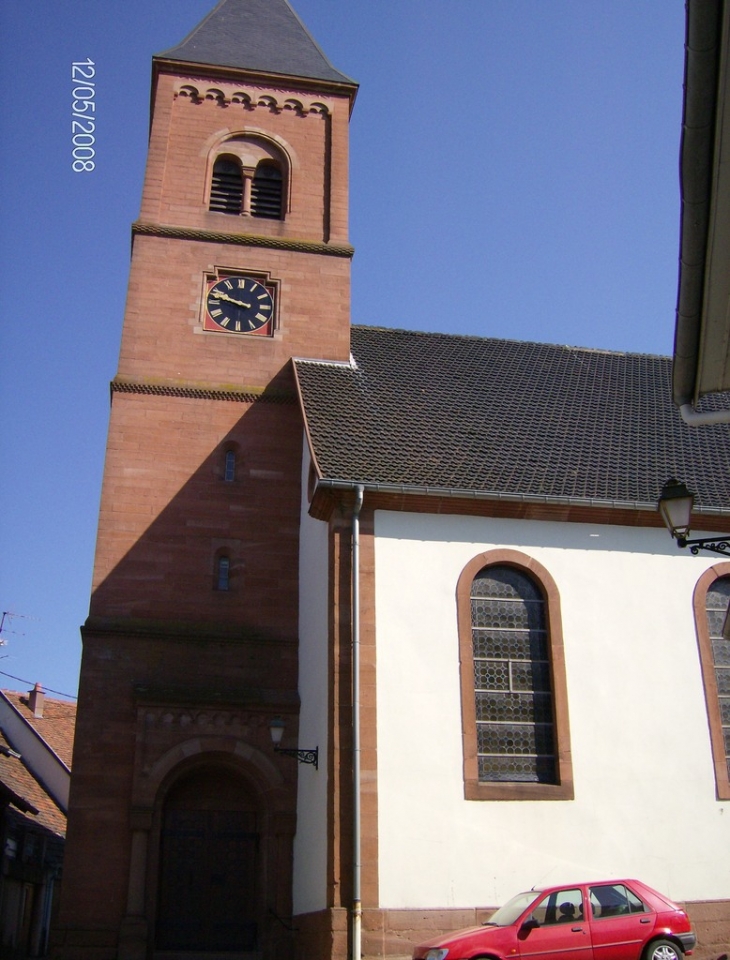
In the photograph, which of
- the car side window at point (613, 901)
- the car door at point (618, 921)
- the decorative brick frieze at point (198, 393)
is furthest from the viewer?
the decorative brick frieze at point (198, 393)

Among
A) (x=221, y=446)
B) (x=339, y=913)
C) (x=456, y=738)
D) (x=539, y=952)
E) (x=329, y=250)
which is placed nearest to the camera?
(x=539, y=952)

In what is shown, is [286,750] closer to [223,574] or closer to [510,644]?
[510,644]

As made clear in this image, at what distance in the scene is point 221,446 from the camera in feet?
59.8

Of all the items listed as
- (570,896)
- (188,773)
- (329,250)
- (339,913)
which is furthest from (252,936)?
(329,250)

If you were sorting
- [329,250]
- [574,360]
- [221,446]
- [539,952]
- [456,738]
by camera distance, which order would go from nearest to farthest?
[539,952] < [456,738] < [221,446] < [329,250] < [574,360]

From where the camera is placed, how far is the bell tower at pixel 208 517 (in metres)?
14.9

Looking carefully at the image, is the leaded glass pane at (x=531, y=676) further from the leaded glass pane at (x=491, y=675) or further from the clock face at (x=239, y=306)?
the clock face at (x=239, y=306)

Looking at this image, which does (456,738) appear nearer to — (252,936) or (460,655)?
(460,655)

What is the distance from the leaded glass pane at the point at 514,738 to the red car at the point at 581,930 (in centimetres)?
280

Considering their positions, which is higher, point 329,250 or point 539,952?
point 329,250

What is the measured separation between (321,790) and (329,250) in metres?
Result: 11.4

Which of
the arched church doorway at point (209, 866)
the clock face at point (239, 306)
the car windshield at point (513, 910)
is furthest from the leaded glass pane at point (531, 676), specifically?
the clock face at point (239, 306)

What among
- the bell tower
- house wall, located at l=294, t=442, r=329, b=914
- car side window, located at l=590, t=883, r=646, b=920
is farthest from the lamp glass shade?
the bell tower

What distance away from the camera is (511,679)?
13836 mm
